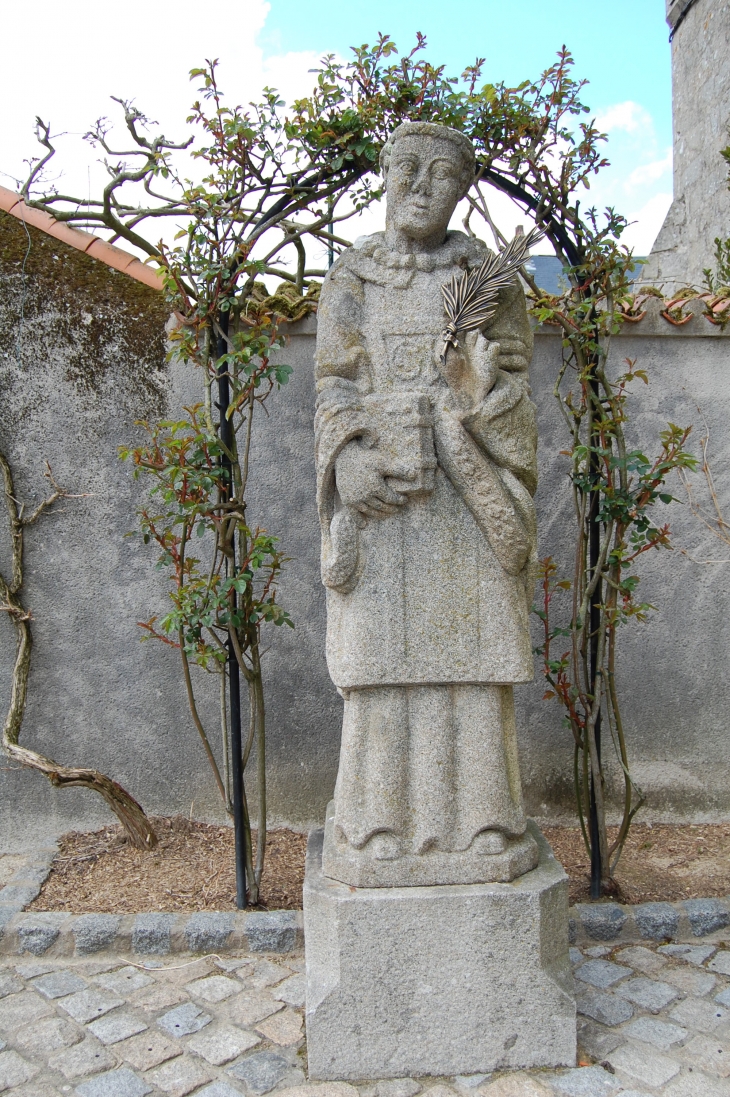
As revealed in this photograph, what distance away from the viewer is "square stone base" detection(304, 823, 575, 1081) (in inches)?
101

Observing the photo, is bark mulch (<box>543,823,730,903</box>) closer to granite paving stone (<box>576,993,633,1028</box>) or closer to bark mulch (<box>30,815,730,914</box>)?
bark mulch (<box>30,815,730,914</box>)

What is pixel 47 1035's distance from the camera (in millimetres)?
2828

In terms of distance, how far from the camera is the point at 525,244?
2.62 m

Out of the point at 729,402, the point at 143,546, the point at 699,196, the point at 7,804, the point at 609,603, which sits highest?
the point at 699,196

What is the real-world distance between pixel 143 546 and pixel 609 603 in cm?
224

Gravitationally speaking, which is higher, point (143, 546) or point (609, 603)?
point (143, 546)

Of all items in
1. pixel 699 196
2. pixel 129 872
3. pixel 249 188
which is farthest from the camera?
pixel 699 196

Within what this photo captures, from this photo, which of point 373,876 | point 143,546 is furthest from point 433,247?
point 143,546

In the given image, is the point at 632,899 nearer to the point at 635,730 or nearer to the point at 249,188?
the point at 635,730

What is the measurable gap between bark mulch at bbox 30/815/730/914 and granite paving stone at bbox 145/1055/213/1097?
0.95m

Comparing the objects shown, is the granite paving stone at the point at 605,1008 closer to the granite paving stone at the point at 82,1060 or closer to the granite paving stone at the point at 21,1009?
the granite paving stone at the point at 82,1060

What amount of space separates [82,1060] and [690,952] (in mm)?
2229

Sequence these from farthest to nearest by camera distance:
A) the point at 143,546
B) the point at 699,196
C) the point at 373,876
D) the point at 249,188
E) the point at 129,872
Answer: the point at 699,196
the point at 143,546
the point at 129,872
the point at 249,188
the point at 373,876

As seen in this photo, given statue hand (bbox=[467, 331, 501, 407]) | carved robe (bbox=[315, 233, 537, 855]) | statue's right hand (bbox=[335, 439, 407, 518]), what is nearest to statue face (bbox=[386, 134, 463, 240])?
carved robe (bbox=[315, 233, 537, 855])
